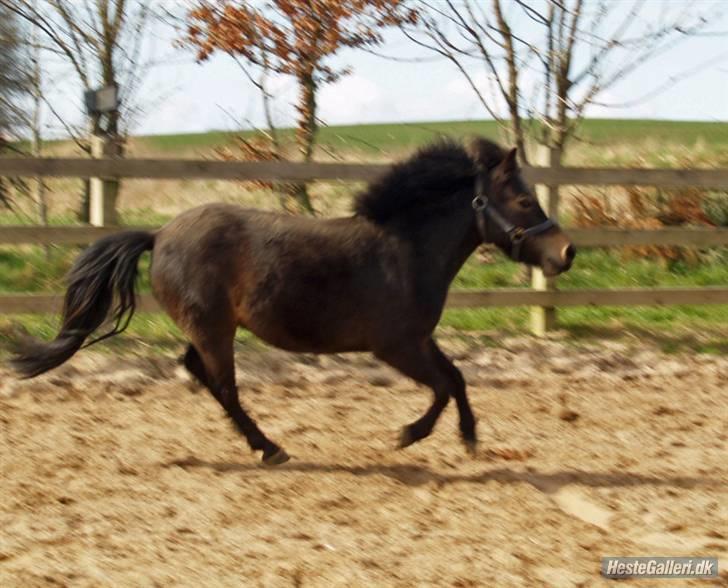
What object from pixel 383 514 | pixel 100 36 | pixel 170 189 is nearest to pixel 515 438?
pixel 383 514

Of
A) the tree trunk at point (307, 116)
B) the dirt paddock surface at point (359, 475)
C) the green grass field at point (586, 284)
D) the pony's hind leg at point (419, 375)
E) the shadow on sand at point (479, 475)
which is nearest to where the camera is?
the dirt paddock surface at point (359, 475)

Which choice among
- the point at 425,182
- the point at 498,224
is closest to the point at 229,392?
the point at 425,182

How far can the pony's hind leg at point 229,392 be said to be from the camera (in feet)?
17.7

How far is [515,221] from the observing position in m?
5.58

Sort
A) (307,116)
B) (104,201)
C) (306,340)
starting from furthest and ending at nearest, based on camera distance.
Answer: (307,116) < (104,201) < (306,340)

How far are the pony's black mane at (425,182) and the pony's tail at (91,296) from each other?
1222 mm

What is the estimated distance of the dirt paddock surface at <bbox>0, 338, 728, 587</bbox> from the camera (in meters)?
3.91

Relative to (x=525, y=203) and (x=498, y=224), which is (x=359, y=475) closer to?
(x=498, y=224)

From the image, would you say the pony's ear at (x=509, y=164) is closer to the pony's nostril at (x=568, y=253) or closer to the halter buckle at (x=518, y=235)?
the halter buckle at (x=518, y=235)

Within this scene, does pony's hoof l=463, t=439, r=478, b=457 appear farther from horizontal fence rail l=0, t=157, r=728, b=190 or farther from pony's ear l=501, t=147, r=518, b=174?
horizontal fence rail l=0, t=157, r=728, b=190

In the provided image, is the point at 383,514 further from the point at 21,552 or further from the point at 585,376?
the point at 585,376

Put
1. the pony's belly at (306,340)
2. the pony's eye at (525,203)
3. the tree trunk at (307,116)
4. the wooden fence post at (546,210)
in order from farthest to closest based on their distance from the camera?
the tree trunk at (307,116), the wooden fence post at (546,210), the pony's eye at (525,203), the pony's belly at (306,340)

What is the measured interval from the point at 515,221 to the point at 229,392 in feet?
5.69

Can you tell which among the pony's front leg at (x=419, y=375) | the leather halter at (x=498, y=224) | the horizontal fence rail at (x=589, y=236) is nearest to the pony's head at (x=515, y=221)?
the leather halter at (x=498, y=224)
